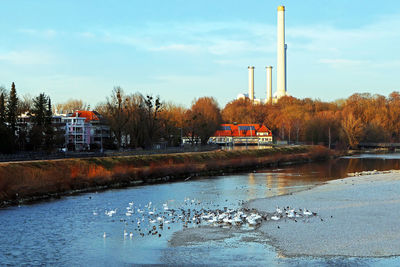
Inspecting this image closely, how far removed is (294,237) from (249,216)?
209 inches

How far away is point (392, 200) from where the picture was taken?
3856 centimetres

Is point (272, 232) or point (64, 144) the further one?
point (64, 144)

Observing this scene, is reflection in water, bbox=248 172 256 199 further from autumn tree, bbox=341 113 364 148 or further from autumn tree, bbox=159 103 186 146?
autumn tree, bbox=341 113 364 148

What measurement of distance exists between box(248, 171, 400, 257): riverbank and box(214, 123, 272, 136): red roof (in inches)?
5144

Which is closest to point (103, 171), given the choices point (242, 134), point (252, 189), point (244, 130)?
point (252, 189)

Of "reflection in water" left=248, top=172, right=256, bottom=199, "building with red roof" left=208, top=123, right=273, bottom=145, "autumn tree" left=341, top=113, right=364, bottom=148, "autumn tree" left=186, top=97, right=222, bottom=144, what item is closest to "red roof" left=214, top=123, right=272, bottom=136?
"building with red roof" left=208, top=123, right=273, bottom=145

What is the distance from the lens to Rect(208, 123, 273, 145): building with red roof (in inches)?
6875

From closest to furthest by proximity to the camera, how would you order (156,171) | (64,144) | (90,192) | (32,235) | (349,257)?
1. (349,257)
2. (32,235)
3. (90,192)
4. (156,171)
5. (64,144)

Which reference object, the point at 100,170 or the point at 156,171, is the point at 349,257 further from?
the point at 156,171

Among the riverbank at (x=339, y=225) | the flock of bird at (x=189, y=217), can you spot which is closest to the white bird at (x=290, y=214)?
the flock of bird at (x=189, y=217)

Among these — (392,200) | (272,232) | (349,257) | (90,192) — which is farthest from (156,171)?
(349,257)

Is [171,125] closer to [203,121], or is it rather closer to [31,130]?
[203,121]

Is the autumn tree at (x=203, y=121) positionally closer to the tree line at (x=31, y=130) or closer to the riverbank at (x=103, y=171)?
the riverbank at (x=103, y=171)

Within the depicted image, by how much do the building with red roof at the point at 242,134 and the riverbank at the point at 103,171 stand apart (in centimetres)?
8566
